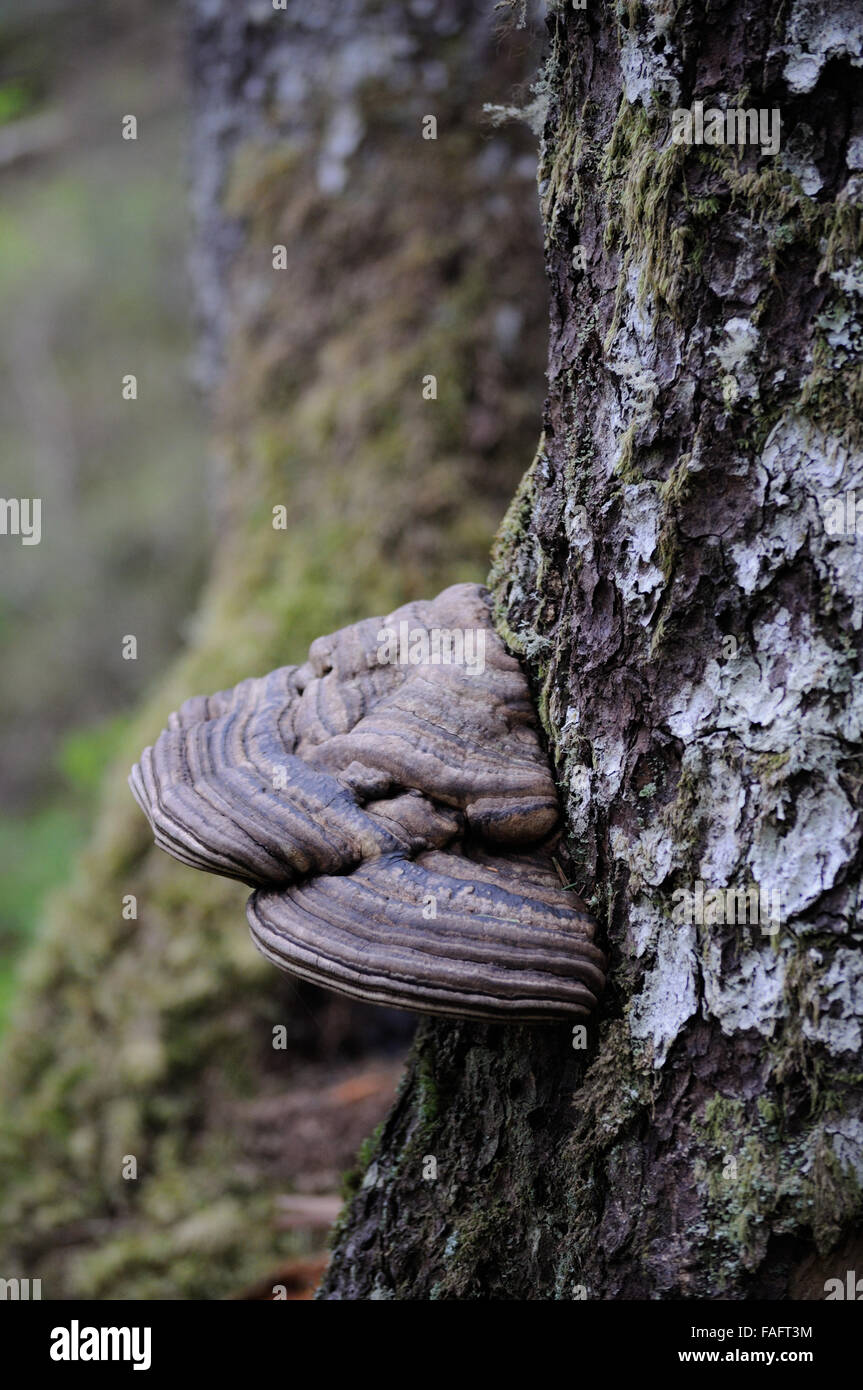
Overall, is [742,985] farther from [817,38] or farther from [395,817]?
[817,38]

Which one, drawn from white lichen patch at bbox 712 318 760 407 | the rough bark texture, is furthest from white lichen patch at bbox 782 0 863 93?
the rough bark texture

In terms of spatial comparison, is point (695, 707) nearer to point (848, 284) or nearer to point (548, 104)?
point (848, 284)

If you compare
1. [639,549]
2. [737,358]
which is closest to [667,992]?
[639,549]

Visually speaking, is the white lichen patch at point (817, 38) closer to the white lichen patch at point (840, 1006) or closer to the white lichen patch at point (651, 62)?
the white lichen patch at point (651, 62)

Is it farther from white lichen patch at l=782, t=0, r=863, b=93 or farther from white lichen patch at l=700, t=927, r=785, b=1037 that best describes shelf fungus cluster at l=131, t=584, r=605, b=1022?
white lichen patch at l=782, t=0, r=863, b=93

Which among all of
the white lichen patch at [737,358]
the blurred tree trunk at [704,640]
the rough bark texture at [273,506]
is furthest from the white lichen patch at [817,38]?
the rough bark texture at [273,506]
